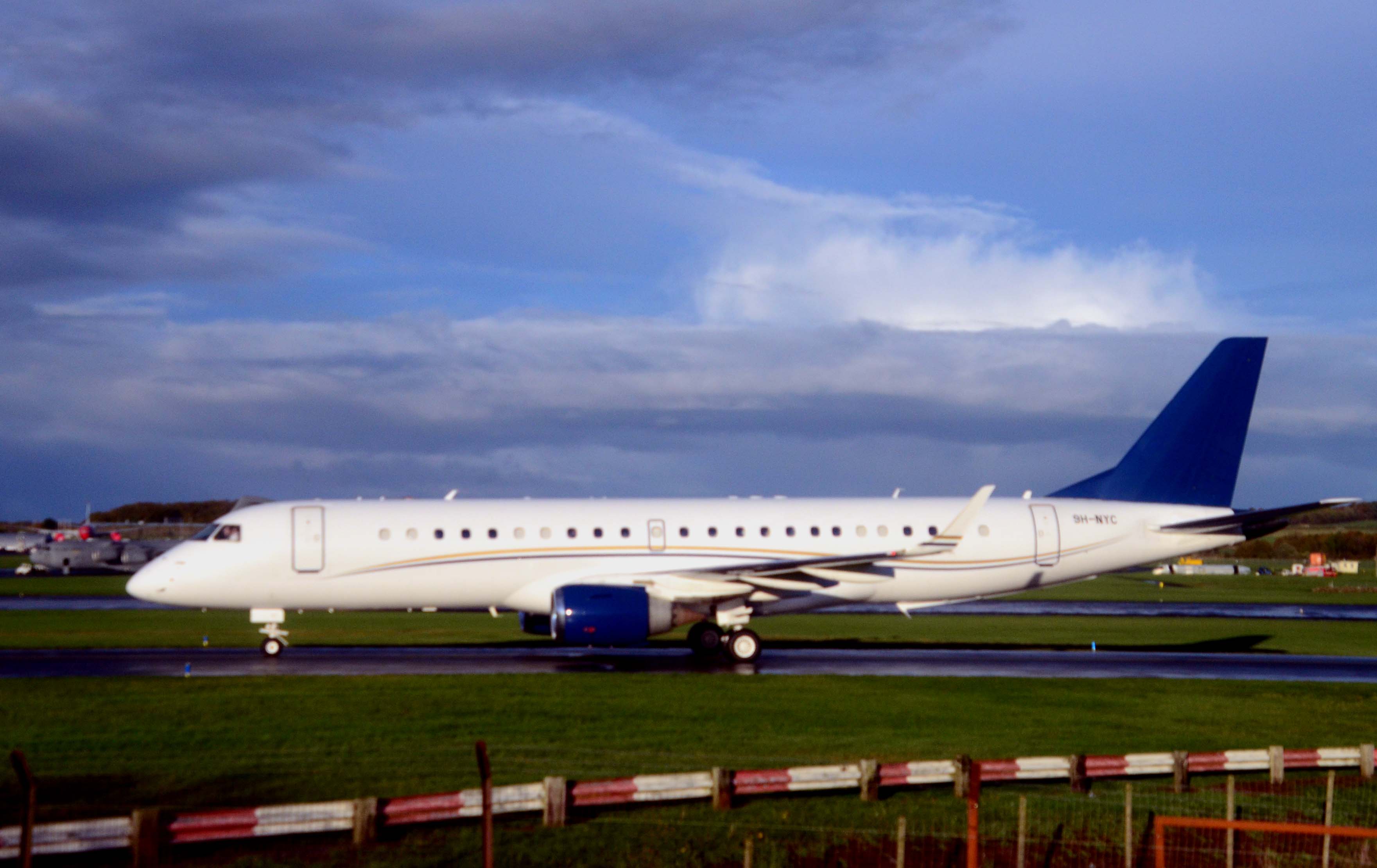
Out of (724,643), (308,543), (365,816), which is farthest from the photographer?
(724,643)

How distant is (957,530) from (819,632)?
12.7m

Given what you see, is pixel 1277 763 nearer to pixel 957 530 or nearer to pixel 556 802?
pixel 556 802

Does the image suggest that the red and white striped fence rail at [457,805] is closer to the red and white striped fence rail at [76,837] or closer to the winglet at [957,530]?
the red and white striped fence rail at [76,837]

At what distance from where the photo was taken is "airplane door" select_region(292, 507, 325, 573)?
30.8m

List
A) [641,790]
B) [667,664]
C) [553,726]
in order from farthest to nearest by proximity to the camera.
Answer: [667,664] < [553,726] < [641,790]

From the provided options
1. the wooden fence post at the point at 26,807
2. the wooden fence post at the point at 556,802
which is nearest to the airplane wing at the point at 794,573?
the wooden fence post at the point at 556,802

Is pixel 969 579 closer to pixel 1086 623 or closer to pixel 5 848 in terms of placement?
pixel 1086 623

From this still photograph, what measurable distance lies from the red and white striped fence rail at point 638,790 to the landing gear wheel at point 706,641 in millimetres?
14260

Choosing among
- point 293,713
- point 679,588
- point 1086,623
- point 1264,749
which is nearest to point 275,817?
point 293,713

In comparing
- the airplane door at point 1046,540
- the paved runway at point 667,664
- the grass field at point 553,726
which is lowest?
the paved runway at point 667,664

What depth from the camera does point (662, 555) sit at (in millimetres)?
31328

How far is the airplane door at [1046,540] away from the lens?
32.9m

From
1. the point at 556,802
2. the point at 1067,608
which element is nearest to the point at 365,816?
the point at 556,802

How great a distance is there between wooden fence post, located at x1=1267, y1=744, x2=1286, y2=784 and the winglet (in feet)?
40.4
